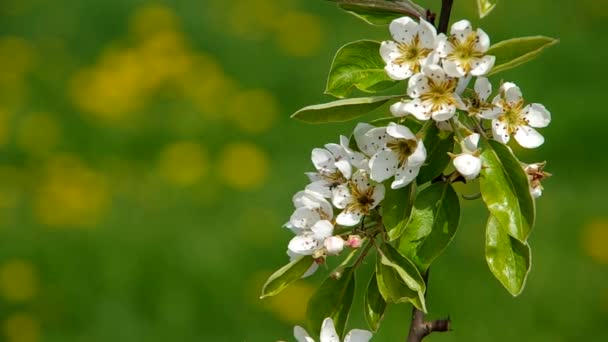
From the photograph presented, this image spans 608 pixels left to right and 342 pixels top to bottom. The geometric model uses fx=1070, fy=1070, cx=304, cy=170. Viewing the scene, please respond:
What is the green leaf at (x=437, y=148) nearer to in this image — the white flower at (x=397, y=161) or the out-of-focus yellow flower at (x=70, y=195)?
the white flower at (x=397, y=161)

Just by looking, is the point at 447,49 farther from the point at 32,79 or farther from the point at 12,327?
the point at 32,79

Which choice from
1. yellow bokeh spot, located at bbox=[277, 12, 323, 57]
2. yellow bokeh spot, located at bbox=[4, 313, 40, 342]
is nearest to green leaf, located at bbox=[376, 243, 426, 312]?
yellow bokeh spot, located at bbox=[4, 313, 40, 342]

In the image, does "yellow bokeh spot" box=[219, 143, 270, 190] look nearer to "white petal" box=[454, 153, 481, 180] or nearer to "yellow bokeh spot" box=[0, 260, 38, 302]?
"yellow bokeh spot" box=[0, 260, 38, 302]

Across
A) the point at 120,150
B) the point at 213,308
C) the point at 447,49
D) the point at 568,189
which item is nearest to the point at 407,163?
the point at 447,49

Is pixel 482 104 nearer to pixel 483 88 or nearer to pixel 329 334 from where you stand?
pixel 483 88

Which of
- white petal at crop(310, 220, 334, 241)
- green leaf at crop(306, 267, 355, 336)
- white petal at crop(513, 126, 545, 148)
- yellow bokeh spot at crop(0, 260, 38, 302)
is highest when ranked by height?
white petal at crop(513, 126, 545, 148)

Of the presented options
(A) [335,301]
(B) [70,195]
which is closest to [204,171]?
(B) [70,195]

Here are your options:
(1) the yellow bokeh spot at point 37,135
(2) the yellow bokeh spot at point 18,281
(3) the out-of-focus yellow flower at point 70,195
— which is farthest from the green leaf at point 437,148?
(1) the yellow bokeh spot at point 37,135
